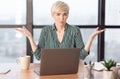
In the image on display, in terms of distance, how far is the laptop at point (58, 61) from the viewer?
2.02m

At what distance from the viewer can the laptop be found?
202cm

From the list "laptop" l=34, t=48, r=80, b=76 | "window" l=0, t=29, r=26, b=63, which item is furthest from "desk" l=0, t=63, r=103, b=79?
"window" l=0, t=29, r=26, b=63

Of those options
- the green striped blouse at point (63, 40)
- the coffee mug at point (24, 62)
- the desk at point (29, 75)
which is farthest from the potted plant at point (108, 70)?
the green striped blouse at point (63, 40)

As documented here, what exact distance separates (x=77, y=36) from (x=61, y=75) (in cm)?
87

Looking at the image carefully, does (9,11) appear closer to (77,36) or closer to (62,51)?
(77,36)

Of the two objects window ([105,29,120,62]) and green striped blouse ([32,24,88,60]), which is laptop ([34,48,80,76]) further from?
window ([105,29,120,62])

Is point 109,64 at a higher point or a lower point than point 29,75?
higher

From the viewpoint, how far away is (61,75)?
2123 millimetres

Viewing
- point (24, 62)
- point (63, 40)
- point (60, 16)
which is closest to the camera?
point (24, 62)

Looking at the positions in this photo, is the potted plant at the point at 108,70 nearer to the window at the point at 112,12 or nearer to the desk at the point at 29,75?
the desk at the point at 29,75

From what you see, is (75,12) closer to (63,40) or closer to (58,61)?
(63,40)

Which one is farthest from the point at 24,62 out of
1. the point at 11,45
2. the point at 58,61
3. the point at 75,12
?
the point at 75,12

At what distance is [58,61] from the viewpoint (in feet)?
6.74

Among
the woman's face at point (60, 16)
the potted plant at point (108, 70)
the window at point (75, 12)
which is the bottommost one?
the potted plant at point (108, 70)
